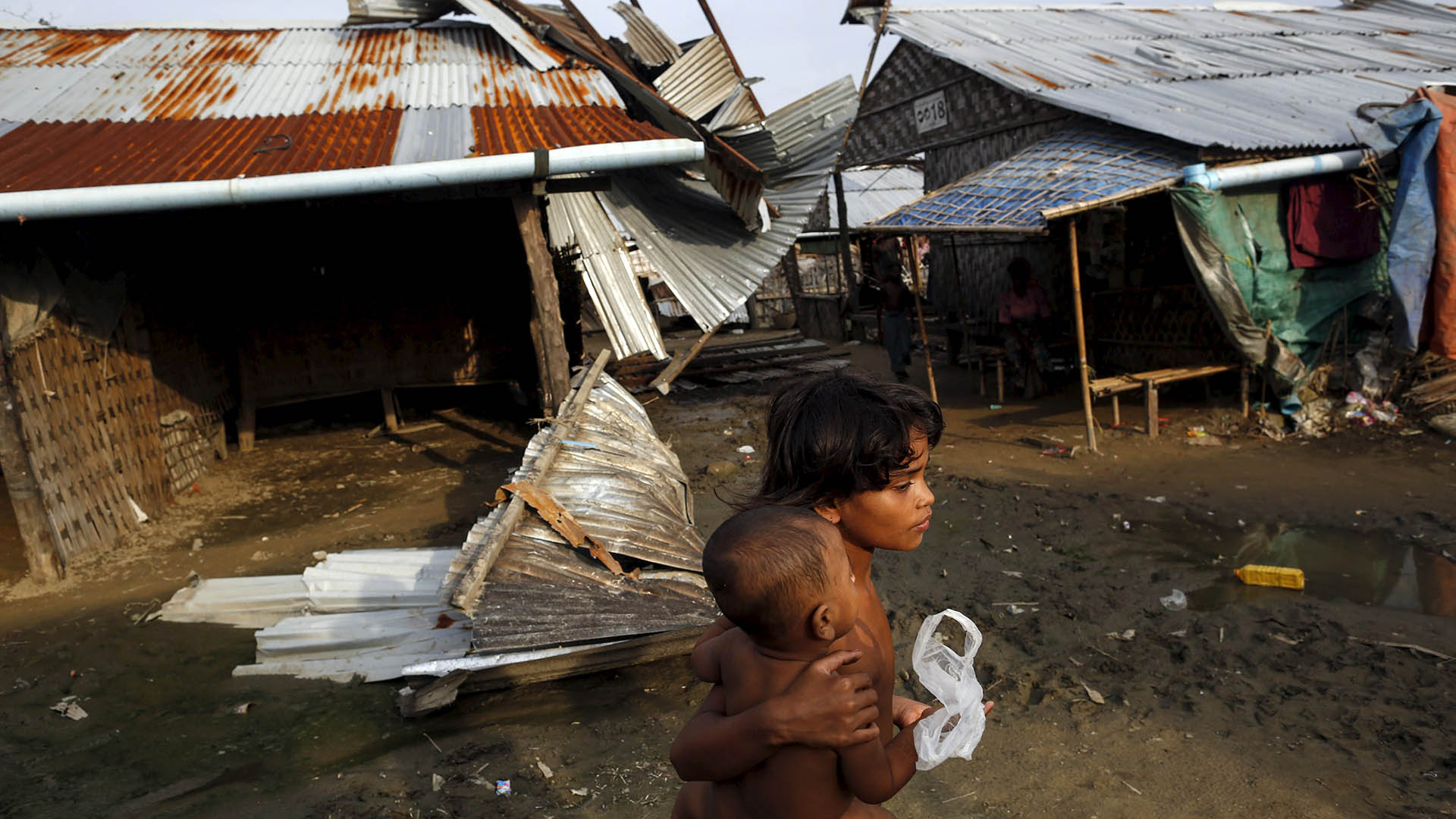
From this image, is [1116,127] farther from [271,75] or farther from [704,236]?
[271,75]

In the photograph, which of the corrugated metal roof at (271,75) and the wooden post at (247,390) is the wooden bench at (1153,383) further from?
the wooden post at (247,390)

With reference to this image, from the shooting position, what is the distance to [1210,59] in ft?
37.0

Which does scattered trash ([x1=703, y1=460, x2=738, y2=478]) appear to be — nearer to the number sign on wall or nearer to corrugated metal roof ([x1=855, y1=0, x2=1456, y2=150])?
corrugated metal roof ([x1=855, y1=0, x2=1456, y2=150])

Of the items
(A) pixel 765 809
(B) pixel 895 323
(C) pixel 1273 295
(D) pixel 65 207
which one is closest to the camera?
(A) pixel 765 809

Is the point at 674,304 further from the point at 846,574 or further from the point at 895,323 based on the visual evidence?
the point at 846,574

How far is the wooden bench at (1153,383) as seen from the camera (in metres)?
8.39

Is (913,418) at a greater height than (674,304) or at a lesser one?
greater

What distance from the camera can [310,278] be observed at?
9.82 meters

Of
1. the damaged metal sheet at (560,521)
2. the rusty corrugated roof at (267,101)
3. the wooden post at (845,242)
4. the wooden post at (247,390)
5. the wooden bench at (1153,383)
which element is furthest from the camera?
the wooden post at (845,242)

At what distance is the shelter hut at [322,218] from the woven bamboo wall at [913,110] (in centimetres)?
412

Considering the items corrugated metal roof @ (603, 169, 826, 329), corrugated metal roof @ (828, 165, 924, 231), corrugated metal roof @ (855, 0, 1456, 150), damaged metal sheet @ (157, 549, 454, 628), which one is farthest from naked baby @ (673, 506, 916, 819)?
corrugated metal roof @ (828, 165, 924, 231)

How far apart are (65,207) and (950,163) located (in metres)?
10.8

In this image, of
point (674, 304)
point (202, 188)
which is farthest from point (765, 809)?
point (674, 304)

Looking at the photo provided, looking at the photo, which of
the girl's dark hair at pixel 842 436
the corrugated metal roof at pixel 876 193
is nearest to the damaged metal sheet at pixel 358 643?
the girl's dark hair at pixel 842 436
